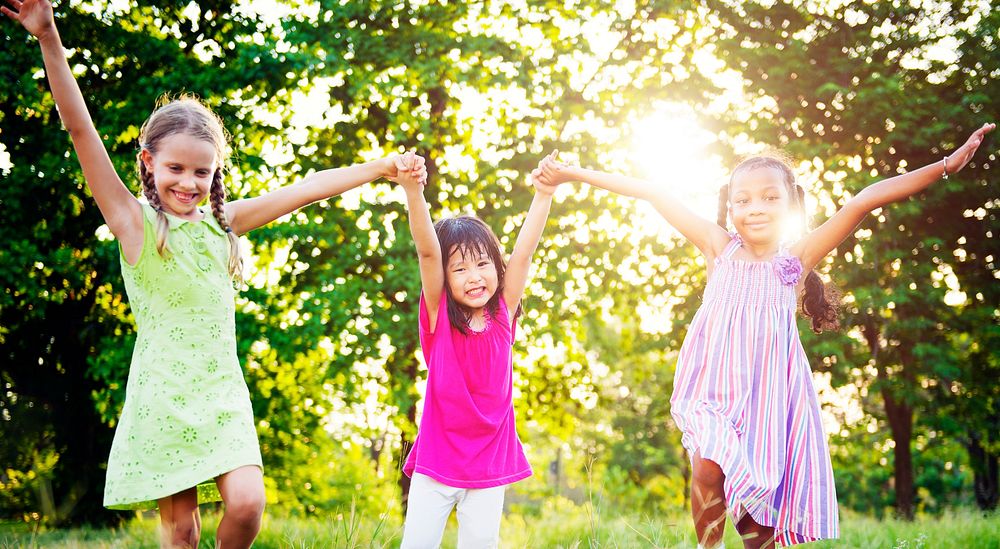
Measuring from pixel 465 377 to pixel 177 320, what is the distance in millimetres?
1385

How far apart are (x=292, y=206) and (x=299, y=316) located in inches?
273

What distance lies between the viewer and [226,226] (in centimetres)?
351

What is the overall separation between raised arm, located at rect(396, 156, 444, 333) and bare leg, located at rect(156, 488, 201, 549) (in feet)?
4.35

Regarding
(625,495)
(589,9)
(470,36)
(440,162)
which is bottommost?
(625,495)

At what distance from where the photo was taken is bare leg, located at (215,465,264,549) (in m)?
3.05

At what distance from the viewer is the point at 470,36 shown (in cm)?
1107

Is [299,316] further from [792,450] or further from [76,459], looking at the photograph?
[792,450]

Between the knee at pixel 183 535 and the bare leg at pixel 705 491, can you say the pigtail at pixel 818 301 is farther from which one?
the knee at pixel 183 535

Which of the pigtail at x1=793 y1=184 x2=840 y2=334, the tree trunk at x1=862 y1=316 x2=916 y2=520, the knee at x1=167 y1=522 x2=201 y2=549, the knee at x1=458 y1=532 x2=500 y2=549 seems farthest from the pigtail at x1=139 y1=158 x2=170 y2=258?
the tree trunk at x1=862 y1=316 x2=916 y2=520

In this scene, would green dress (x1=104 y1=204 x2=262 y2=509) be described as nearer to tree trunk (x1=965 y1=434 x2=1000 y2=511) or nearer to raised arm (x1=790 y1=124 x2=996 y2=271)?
raised arm (x1=790 y1=124 x2=996 y2=271)

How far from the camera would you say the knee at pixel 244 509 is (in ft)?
10.0

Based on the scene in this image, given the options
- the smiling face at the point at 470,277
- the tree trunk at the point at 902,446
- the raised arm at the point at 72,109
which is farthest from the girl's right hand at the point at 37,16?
the tree trunk at the point at 902,446

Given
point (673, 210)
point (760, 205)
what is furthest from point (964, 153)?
point (673, 210)

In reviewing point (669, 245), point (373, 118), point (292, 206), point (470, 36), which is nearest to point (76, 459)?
point (373, 118)
